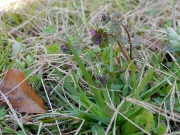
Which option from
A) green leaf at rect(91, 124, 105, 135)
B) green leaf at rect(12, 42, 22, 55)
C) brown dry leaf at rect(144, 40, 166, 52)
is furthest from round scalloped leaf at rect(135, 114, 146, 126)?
green leaf at rect(12, 42, 22, 55)

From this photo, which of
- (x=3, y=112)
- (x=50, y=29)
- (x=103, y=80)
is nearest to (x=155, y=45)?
(x=103, y=80)

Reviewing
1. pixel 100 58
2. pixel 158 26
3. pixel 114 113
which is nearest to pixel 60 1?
pixel 158 26

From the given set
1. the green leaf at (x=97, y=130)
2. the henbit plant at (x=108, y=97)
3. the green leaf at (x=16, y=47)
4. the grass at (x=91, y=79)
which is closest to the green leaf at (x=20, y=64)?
the grass at (x=91, y=79)

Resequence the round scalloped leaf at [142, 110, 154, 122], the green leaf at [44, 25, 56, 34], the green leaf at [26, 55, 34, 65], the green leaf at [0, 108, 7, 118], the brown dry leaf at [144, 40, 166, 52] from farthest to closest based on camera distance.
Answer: the green leaf at [44, 25, 56, 34] < the brown dry leaf at [144, 40, 166, 52] < the green leaf at [26, 55, 34, 65] < the green leaf at [0, 108, 7, 118] < the round scalloped leaf at [142, 110, 154, 122]

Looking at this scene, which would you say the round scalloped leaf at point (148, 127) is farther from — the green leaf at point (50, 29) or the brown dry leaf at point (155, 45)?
the green leaf at point (50, 29)

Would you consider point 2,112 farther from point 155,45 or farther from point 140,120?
point 155,45

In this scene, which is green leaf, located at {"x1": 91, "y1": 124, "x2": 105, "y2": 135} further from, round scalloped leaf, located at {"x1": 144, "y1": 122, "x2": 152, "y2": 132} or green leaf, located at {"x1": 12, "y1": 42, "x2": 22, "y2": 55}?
green leaf, located at {"x1": 12, "y1": 42, "x2": 22, "y2": 55}

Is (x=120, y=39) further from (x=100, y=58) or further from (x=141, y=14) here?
(x=141, y=14)
